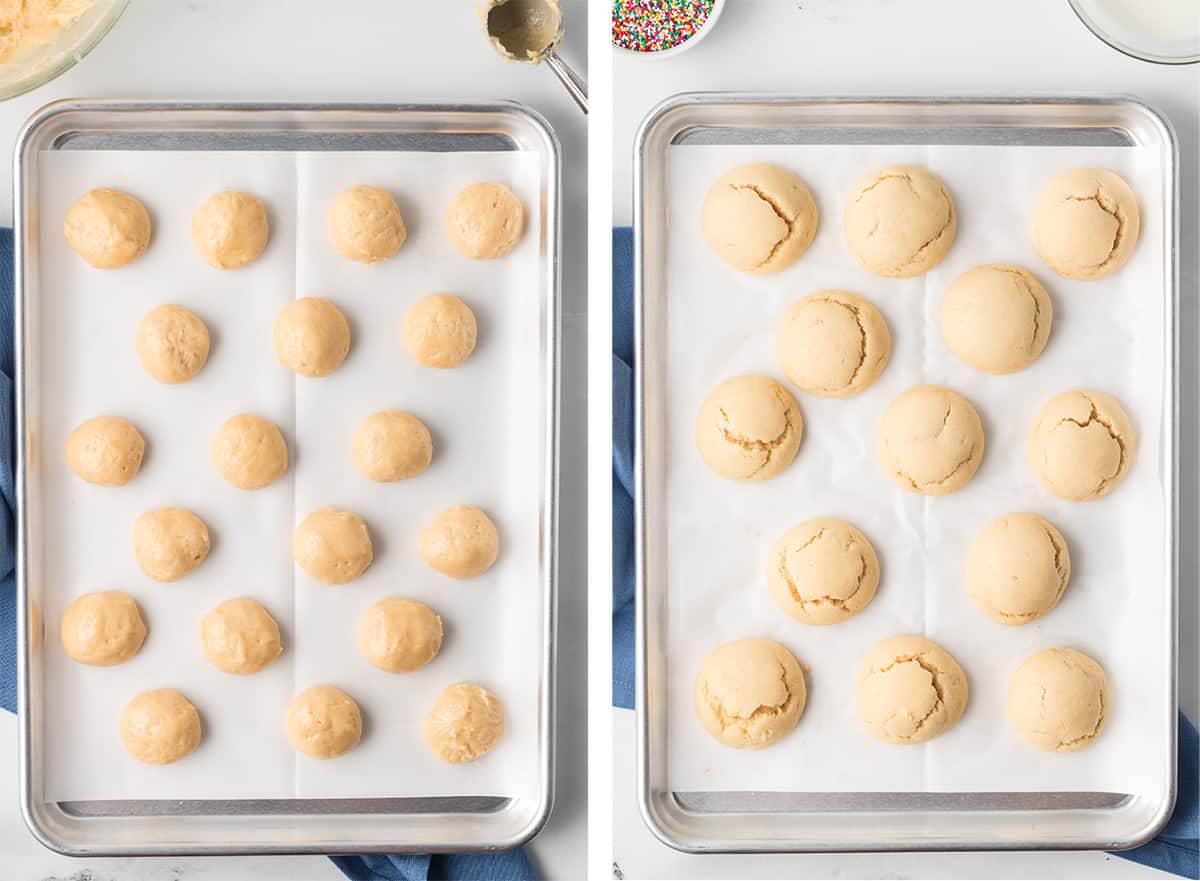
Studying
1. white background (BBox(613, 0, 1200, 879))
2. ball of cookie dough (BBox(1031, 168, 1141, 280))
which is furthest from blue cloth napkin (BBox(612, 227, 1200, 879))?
ball of cookie dough (BBox(1031, 168, 1141, 280))

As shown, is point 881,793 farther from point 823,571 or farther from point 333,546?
point 333,546

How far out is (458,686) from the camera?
0.90 metres

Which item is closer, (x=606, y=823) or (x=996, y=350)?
(x=606, y=823)

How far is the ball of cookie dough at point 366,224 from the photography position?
877mm

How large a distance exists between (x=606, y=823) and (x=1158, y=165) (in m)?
0.89

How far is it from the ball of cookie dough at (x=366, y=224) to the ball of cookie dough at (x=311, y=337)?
0.19 feet

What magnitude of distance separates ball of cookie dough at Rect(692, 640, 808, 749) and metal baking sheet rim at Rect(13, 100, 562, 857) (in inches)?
5.5

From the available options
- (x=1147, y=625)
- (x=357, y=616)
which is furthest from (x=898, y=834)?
(x=357, y=616)

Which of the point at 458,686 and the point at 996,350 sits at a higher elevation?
the point at 996,350

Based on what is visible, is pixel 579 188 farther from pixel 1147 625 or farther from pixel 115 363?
pixel 1147 625

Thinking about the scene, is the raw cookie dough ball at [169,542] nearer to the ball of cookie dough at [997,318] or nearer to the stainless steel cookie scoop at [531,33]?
the stainless steel cookie scoop at [531,33]

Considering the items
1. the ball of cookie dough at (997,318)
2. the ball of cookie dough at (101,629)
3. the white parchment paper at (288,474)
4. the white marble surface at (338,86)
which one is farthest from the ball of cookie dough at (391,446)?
the ball of cookie dough at (997,318)

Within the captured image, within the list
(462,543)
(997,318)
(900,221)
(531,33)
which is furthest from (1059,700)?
(531,33)

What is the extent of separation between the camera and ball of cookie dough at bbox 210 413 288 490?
2.90ft
